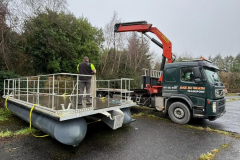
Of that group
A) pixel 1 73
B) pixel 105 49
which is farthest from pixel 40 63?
pixel 105 49

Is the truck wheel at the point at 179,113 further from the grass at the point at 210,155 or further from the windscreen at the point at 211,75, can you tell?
the grass at the point at 210,155

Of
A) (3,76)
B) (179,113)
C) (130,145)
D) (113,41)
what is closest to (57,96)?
(3,76)

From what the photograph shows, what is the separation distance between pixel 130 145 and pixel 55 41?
9695 mm

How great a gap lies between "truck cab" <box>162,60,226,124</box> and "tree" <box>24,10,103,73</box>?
8.38 meters

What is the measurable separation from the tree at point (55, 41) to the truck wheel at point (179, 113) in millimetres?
8874

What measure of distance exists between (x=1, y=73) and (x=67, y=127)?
23.4ft

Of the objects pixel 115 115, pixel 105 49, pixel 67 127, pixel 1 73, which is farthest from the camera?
pixel 105 49

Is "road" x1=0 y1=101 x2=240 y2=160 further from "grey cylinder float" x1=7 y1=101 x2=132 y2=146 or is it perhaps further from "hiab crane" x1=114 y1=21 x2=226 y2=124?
"hiab crane" x1=114 y1=21 x2=226 y2=124

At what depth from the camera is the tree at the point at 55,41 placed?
34.0 ft

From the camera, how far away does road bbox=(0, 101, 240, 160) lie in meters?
3.17

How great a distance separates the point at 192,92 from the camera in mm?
5297

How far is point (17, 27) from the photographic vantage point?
8.14 meters

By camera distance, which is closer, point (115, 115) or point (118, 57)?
point (115, 115)

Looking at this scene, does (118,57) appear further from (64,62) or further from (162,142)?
(162,142)
